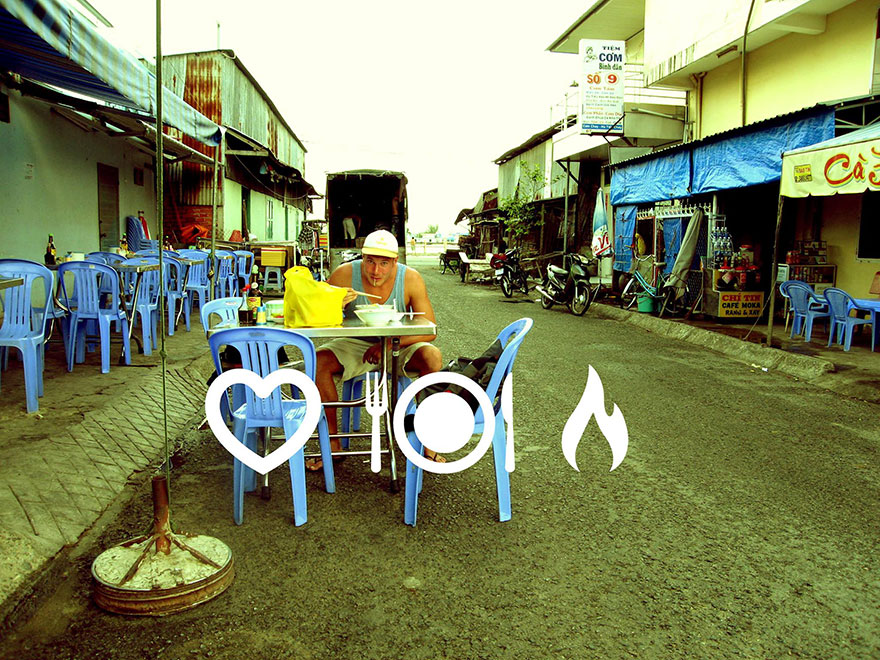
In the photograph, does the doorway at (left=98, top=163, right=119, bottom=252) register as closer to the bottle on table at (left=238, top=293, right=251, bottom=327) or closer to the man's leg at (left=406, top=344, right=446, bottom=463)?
the bottle on table at (left=238, top=293, right=251, bottom=327)

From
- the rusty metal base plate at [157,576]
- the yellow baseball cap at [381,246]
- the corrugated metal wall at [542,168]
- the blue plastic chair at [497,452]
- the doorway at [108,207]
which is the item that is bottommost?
the rusty metal base plate at [157,576]

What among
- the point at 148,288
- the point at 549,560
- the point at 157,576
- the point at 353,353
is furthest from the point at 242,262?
the point at 549,560

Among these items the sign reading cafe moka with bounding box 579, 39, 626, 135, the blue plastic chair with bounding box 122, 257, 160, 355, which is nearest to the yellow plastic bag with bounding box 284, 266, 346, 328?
the blue plastic chair with bounding box 122, 257, 160, 355

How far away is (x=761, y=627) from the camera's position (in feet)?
9.58

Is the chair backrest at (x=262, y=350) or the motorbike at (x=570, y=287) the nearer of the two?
the chair backrest at (x=262, y=350)

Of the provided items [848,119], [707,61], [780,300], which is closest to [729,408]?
[848,119]

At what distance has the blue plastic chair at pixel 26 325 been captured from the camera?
556 cm

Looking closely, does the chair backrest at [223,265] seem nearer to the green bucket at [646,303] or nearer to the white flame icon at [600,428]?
the white flame icon at [600,428]

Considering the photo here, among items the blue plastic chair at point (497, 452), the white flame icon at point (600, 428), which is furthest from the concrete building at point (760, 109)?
the blue plastic chair at point (497, 452)

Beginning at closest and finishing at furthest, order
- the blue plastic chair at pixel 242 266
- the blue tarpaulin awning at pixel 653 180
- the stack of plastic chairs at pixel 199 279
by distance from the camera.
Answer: the stack of plastic chairs at pixel 199 279, the blue plastic chair at pixel 242 266, the blue tarpaulin awning at pixel 653 180

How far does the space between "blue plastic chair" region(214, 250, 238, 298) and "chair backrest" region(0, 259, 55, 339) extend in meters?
5.84

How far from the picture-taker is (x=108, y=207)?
1476cm

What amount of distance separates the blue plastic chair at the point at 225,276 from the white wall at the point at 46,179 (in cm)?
255

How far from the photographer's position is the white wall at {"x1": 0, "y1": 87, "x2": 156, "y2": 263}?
415 inches
